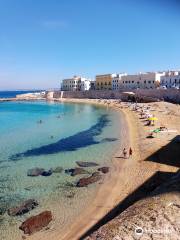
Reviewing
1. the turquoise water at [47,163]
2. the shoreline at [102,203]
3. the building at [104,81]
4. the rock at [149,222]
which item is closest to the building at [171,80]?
the building at [104,81]

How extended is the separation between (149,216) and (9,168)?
13.6 metres

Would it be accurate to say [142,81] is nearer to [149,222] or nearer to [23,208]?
[23,208]

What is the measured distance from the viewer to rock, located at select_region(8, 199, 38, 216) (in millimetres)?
13570

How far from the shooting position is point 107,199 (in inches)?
576

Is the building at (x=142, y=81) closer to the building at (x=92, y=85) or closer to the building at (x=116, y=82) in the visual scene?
the building at (x=116, y=82)

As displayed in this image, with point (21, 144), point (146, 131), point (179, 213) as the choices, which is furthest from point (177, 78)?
point (179, 213)

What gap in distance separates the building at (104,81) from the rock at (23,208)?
299 feet

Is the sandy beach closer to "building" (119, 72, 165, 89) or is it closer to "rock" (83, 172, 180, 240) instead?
"rock" (83, 172, 180, 240)

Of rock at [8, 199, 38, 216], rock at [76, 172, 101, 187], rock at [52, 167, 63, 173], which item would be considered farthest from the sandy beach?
rock at [52, 167, 63, 173]

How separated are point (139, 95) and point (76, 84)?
4541 cm

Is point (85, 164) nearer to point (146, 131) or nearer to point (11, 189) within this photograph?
point (11, 189)

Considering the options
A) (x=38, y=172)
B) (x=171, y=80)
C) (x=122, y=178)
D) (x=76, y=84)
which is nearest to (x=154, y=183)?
(x=122, y=178)

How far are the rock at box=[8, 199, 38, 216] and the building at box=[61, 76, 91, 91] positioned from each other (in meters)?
101

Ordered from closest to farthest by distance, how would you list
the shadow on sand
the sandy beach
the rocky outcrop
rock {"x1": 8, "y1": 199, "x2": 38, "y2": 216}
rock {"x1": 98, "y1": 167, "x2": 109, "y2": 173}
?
the sandy beach
the shadow on sand
rock {"x1": 8, "y1": 199, "x2": 38, "y2": 216}
the rocky outcrop
rock {"x1": 98, "y1": 167, "x2": 109, "y2": 173}
